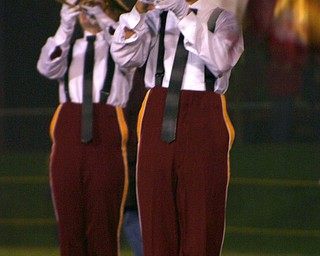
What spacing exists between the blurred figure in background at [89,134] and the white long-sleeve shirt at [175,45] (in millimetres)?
782

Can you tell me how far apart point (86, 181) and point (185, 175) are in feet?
3.58

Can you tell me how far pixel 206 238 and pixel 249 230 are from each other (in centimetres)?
269

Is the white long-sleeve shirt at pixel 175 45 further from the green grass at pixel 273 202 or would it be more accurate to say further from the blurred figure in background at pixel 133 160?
the green grass at pixel 273 202

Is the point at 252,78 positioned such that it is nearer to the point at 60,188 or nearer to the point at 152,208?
the point at 60,188

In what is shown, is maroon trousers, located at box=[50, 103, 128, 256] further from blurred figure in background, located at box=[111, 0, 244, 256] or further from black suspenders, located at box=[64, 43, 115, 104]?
blurred figure in background, located at box=[111, 0, 244, 256]

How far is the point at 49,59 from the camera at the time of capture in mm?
4664

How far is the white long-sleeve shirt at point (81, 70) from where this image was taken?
4.59 m

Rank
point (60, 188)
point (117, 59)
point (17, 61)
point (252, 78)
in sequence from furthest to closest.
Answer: point (17, 61) → point (252, 78) → point (60, 188) → point (117, 59)

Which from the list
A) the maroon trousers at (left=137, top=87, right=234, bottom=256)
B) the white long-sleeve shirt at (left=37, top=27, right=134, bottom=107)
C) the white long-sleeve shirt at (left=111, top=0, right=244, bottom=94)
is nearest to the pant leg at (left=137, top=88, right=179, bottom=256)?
Result: the maroon trousers at (left=137, top=87, right=234, bottom=256)

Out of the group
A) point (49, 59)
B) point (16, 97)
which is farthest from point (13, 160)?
point (49, 59)

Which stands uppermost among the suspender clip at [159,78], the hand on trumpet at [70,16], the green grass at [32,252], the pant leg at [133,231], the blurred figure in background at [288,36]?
the blurred figure in background at [288,36]

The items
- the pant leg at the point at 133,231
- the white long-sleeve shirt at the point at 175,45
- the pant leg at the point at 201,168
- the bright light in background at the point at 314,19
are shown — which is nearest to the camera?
the bright light in background at the point at 314,19

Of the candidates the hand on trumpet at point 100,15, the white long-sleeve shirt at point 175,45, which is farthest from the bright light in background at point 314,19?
the hand on trumpet at point 100,15

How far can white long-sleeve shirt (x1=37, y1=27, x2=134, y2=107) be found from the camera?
181 inches
